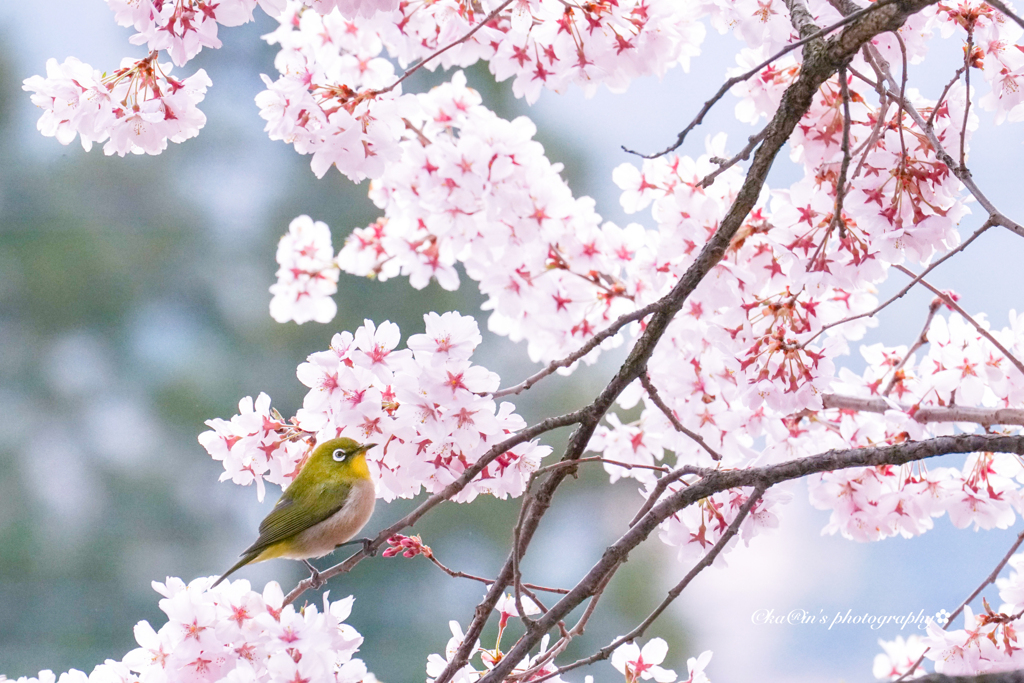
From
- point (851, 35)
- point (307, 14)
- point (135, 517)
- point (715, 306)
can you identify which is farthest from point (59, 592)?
point (851, 35)

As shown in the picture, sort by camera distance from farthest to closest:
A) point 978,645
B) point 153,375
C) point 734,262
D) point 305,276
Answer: point 153,375 < point 305,276 < point 734,262 < point 978,645

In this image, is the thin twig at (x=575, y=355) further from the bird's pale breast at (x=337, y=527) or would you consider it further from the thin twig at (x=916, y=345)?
the thin twig at (x=916, y=345)

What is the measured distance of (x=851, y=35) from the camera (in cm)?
50

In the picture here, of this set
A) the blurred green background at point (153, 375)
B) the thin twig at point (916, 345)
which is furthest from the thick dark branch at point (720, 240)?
the blurred green background at point (153, 375)

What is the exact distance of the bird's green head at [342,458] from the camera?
2.06ft

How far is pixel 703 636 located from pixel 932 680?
2538 millimetres

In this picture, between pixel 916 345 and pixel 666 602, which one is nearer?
pixel 666 602

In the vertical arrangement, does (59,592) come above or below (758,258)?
above

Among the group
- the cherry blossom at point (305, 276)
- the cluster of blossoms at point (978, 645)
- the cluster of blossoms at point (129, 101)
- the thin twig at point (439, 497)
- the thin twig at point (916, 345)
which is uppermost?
the cherry blossom at point (305, 276)

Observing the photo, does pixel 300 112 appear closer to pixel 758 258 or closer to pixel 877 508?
pixel 758 258

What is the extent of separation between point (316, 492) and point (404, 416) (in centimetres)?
12

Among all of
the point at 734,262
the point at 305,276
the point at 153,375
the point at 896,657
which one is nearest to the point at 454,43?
the point at 734,262

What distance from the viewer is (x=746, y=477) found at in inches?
19.4

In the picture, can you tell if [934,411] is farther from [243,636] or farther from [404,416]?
[243,636]
